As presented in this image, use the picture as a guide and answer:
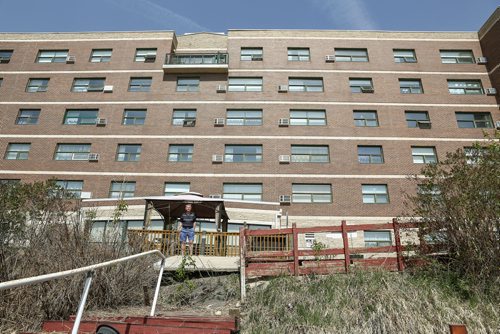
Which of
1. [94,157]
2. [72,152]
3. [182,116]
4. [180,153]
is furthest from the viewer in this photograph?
[182,116]

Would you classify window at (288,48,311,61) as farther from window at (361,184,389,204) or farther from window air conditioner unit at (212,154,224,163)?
window at (361,184,389,204)

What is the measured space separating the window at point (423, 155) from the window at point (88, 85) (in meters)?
22.3

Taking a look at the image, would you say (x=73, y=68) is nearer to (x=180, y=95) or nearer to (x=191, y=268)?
(x=180, y=95)

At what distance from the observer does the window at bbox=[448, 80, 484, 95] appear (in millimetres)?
26484

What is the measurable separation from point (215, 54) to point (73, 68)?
35.6 ft

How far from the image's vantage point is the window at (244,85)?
26.8 metres

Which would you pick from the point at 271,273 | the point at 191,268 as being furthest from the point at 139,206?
the point at 271,273

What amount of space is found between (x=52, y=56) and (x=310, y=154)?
2148cm

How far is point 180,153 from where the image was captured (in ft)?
79.7

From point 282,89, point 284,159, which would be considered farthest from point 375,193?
point 282,89

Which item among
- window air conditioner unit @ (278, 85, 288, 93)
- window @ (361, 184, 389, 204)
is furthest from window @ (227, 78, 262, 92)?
window @ (361, 184, 389, 204)

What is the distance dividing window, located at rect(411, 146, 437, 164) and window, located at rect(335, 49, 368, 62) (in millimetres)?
8217

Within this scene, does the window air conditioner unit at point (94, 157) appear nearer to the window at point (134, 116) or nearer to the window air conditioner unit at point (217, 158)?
the window at point (134, 116)

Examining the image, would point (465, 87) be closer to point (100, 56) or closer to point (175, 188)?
point (175, 188)
